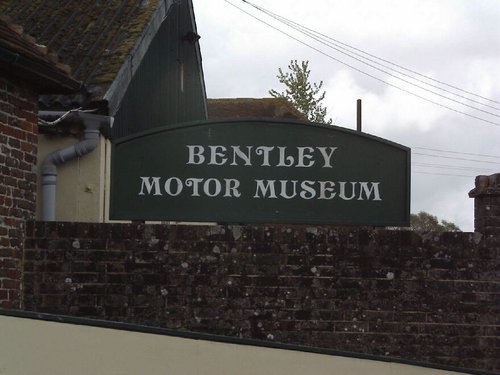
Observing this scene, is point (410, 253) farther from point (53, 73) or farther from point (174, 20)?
point (174, 20)

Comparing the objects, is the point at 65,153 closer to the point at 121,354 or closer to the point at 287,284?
the point at 287,284

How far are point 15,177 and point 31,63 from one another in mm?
1033

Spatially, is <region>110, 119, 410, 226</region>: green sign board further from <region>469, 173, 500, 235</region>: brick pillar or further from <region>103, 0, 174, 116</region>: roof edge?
<region>103, 0, 174, 116</region>: roof edge

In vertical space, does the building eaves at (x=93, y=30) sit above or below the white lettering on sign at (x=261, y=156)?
above

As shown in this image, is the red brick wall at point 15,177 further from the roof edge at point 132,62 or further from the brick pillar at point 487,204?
the brick pillar at point 487,204

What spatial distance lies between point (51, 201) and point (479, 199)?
4349 millimetres

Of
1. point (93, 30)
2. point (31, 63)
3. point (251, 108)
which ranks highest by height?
point (251, 108)

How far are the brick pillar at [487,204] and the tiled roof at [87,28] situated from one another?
4.24m

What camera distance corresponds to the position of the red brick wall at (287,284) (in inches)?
279

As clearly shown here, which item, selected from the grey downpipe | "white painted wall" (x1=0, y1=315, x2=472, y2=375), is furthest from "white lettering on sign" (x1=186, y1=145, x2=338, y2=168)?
"white painted wall" (x1=0, y1=315, x2=472, y2=375)

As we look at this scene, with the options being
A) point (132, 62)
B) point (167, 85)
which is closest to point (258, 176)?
point (132, 62)

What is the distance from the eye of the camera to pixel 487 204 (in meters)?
7.36

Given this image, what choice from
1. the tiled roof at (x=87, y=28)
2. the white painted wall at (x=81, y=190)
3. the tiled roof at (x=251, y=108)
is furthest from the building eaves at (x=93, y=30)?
the tiled roof at (x=251, y=108)

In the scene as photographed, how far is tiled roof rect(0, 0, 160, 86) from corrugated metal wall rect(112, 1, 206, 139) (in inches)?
22.9
